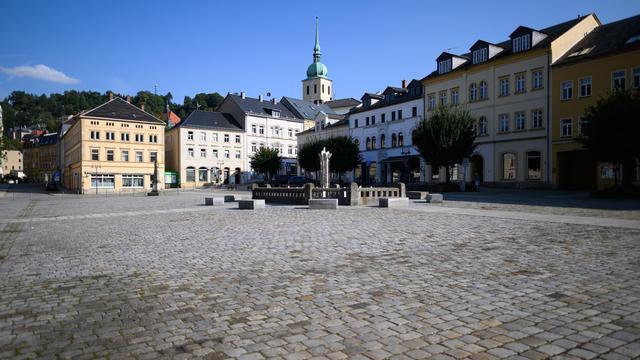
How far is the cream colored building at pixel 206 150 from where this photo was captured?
65.6 m

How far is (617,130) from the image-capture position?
83.0ft

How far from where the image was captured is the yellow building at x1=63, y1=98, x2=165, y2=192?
2245 inches

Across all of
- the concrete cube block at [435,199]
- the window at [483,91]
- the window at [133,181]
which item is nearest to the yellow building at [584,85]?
the window at [483,91]

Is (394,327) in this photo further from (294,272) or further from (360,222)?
(360,222)

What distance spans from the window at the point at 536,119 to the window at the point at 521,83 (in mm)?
2470

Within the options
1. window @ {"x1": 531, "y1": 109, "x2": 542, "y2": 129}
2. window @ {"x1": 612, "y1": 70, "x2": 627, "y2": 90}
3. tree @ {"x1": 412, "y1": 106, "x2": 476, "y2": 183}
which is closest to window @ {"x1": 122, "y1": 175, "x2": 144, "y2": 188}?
tree @ {"x1": 412, "y1": 106, "x2": 476, "y2": 183}

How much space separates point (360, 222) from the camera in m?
13.9

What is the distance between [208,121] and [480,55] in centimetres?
4247

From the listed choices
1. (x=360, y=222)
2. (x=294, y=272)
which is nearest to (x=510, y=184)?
(x=360, y=222)

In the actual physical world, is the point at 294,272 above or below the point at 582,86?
below

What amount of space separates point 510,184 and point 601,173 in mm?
7678

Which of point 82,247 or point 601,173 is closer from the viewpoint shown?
point 82,247

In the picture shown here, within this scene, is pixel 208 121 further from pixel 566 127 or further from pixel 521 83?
pixel 566 127

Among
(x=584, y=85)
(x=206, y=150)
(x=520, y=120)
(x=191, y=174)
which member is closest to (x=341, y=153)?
(x=520, y=120)
